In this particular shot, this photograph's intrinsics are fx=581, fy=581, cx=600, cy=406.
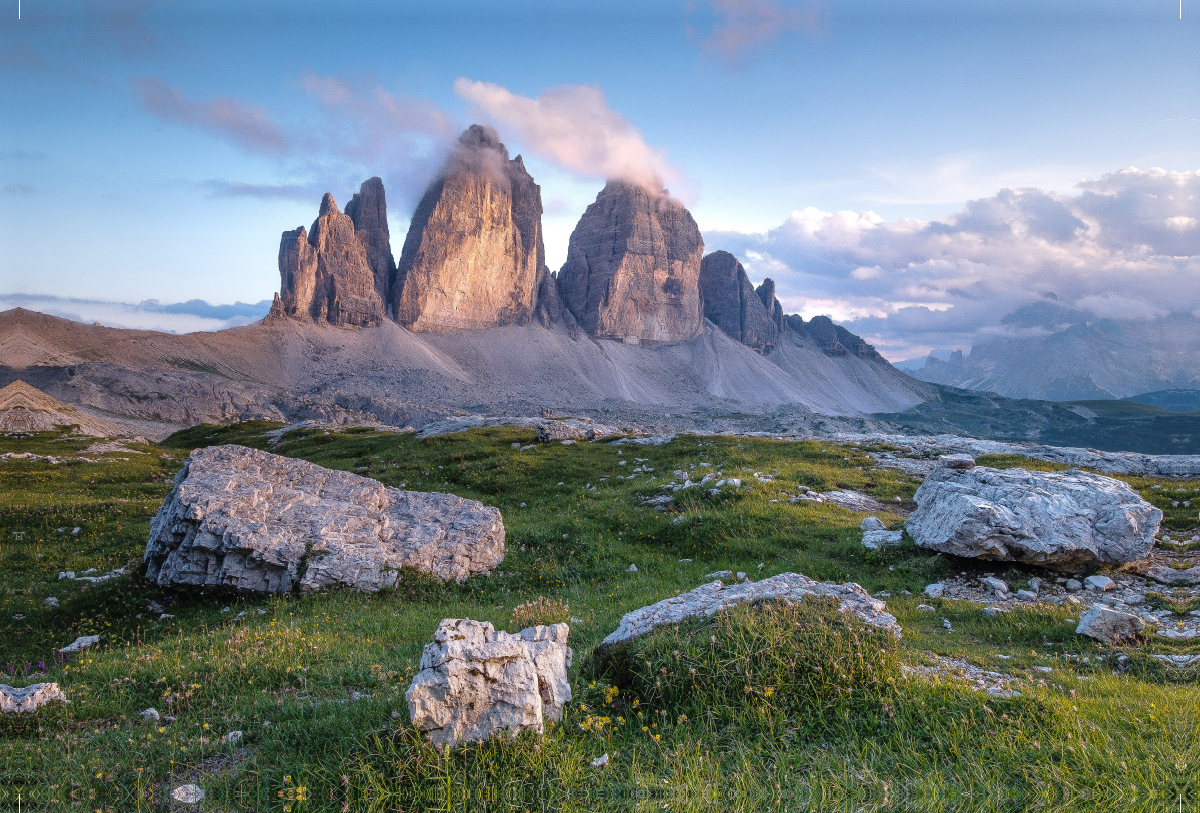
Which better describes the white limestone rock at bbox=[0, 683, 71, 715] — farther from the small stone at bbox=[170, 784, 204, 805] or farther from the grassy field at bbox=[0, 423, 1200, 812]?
the small stone at bbox=[170, 784, 204, 805]

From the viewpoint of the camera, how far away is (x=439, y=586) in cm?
1565

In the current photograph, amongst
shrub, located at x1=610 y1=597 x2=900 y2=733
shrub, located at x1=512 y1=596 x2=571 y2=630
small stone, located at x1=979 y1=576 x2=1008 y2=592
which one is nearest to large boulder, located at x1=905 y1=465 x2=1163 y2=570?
small stone, located at x1=979 y1=576 x2=1008 y2=592

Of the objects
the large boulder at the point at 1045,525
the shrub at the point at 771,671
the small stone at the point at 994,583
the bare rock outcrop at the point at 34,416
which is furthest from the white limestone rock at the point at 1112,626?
the bare rock outcrop at the point at 34,416

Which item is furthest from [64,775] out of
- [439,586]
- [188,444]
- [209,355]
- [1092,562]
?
[209,355]

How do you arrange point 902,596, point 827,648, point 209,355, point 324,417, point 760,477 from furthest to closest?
point 209,355 < point 324,417 < point 760,477 < point 902,596 < point 827,648

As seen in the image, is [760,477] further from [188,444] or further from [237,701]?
[188,444]

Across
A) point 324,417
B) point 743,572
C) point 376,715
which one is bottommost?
point 324,417

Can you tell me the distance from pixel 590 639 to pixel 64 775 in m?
6.44

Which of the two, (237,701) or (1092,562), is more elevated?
(1092,562)

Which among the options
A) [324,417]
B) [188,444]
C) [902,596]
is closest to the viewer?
[902,596]

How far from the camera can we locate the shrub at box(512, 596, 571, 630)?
10672 mm

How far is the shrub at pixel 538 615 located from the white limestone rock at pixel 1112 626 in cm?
899

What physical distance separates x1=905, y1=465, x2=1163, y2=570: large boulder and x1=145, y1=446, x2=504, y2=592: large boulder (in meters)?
12.6

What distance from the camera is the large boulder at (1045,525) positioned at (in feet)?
46.6
